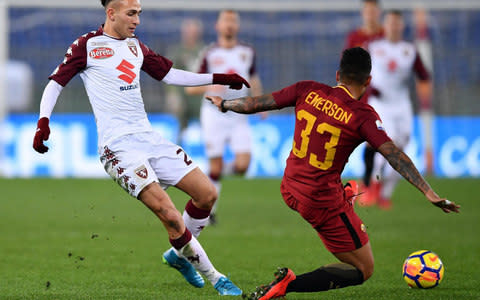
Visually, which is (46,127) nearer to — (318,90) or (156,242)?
(318,90)

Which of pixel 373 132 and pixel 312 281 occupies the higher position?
pixel 373 132

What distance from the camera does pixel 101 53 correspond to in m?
6.16

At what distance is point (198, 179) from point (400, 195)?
29.8 ft

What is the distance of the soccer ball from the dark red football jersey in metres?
1.16

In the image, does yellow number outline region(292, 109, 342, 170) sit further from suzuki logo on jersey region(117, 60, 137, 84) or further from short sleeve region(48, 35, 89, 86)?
short sleeve region(48, 35, 89, 86)

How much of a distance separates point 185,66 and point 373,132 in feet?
38.7

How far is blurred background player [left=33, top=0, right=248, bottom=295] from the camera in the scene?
6.04m

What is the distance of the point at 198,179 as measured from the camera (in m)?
6.30

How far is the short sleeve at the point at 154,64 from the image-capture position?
6.41m

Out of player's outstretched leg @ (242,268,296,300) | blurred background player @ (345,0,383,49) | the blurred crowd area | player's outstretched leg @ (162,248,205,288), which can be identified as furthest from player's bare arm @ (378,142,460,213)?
the blurred crowd area

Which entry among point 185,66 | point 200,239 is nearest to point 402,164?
point 200,239

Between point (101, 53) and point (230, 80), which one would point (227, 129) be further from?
point (101, 53)

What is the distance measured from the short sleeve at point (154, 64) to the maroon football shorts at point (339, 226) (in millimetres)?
1586

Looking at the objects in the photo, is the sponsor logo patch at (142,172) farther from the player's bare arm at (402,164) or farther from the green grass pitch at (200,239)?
the player's bare arm at (402,164)
